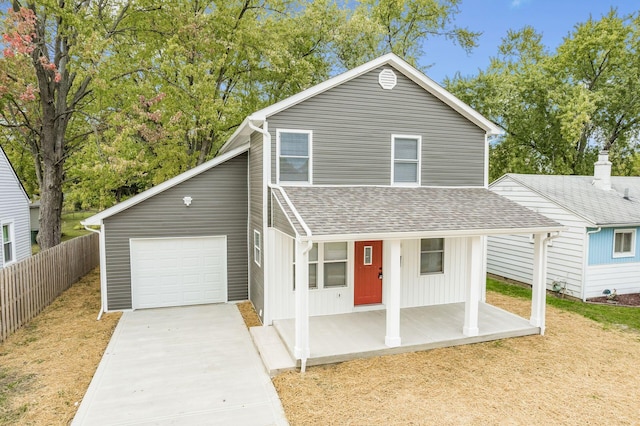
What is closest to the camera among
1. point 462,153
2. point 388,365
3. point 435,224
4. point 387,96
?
point 388,365

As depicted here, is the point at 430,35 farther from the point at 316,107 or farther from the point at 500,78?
the point at 316,107

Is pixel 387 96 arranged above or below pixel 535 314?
above

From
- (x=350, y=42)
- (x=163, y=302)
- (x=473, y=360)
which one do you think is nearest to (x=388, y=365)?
(x=473, y=360)

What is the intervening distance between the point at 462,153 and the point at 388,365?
21.7 ft

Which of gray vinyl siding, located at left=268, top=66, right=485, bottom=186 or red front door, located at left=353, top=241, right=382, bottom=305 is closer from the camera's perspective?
gray vinyl siding, located at left=268, top=66, right=485, bottom=186

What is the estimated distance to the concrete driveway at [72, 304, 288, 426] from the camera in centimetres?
602

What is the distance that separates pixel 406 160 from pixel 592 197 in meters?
8.73

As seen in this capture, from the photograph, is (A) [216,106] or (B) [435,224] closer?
(B) [435,224]

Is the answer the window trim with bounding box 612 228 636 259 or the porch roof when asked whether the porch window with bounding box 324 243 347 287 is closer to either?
the porch roof

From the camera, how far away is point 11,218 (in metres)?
15.4

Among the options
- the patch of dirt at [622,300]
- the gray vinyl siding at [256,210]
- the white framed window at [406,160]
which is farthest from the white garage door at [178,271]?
the patch of dirt at [622,300]

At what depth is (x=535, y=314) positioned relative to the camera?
31.2 feet

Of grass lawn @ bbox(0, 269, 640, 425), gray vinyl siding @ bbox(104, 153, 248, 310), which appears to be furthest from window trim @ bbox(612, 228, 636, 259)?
gray vinyl siding @ bbox(104, 153, 248, 310)

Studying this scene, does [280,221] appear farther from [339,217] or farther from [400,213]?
[400,213]
